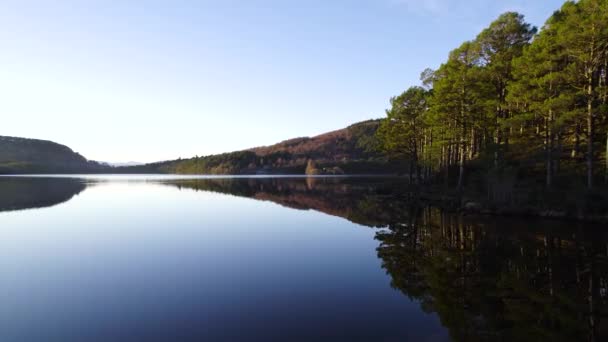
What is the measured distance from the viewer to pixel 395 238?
2034cm

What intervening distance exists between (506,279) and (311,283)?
22.0 feet

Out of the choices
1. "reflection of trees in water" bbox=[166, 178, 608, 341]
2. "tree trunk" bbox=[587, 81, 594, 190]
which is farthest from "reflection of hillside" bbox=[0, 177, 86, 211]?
"tree trunk" bbox=[587, 81, 594, 190]

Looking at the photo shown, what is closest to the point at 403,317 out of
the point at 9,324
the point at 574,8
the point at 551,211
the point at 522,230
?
the point at 9,324

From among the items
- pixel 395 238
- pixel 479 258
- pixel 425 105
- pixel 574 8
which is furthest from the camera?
pixel 425 105

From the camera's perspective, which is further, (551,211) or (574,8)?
(574,8)

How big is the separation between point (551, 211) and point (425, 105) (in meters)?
26.1

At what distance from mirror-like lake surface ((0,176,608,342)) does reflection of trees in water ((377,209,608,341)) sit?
0.17 ft

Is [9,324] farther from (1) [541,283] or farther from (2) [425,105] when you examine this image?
(2) [425,105]

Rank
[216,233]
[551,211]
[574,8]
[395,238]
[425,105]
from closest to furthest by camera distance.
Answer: [395,238]
[216,233]
[551,211]
[574,8]
[425,105]

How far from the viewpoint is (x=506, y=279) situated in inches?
478

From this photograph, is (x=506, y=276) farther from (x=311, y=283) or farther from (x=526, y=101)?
(x=526, y=101)

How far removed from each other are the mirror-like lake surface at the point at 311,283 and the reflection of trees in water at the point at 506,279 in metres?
0.05

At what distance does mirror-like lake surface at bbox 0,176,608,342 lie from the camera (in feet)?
29.1

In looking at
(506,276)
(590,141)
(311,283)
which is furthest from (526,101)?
(311,283)
